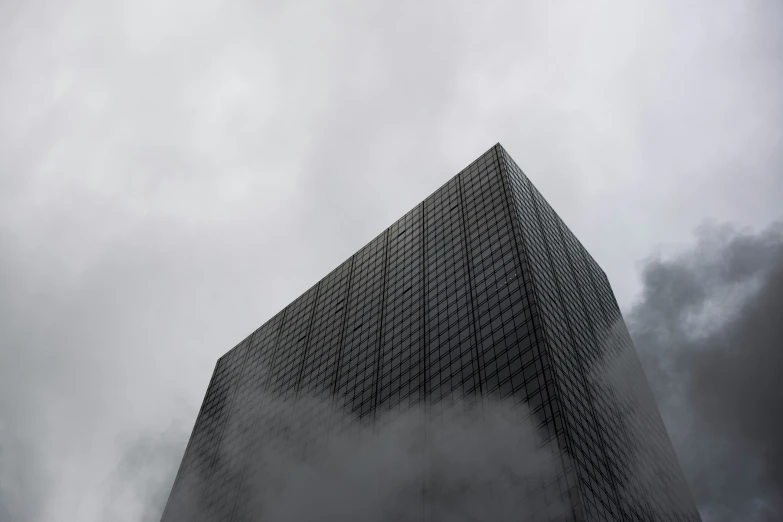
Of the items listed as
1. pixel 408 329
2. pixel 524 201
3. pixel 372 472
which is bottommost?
pixel 372 472

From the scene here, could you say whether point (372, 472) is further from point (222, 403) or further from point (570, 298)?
point (222, 403)

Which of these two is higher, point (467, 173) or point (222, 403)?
point (467, 173)

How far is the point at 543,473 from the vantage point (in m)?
57.7

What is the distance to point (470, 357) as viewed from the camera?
75.3 meters

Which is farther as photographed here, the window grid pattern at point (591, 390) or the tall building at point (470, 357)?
the tall building at point (470, 357)

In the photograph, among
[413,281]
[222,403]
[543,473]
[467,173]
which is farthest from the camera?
[222,403]

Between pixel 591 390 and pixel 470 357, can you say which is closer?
pixel 470 357

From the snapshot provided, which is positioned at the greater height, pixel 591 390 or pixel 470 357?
pixel 470 357

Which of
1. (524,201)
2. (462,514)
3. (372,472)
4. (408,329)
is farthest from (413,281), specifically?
(462,514)

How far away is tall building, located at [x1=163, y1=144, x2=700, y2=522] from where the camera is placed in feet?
221

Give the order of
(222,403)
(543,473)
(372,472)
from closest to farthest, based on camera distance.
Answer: (543,473) → (372,472) → (222,403)

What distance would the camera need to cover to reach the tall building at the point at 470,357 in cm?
6738

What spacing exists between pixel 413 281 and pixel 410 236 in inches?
546

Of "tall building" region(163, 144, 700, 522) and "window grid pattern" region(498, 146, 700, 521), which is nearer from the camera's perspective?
"window grid pattern" region(498, 146, 700, 521)
